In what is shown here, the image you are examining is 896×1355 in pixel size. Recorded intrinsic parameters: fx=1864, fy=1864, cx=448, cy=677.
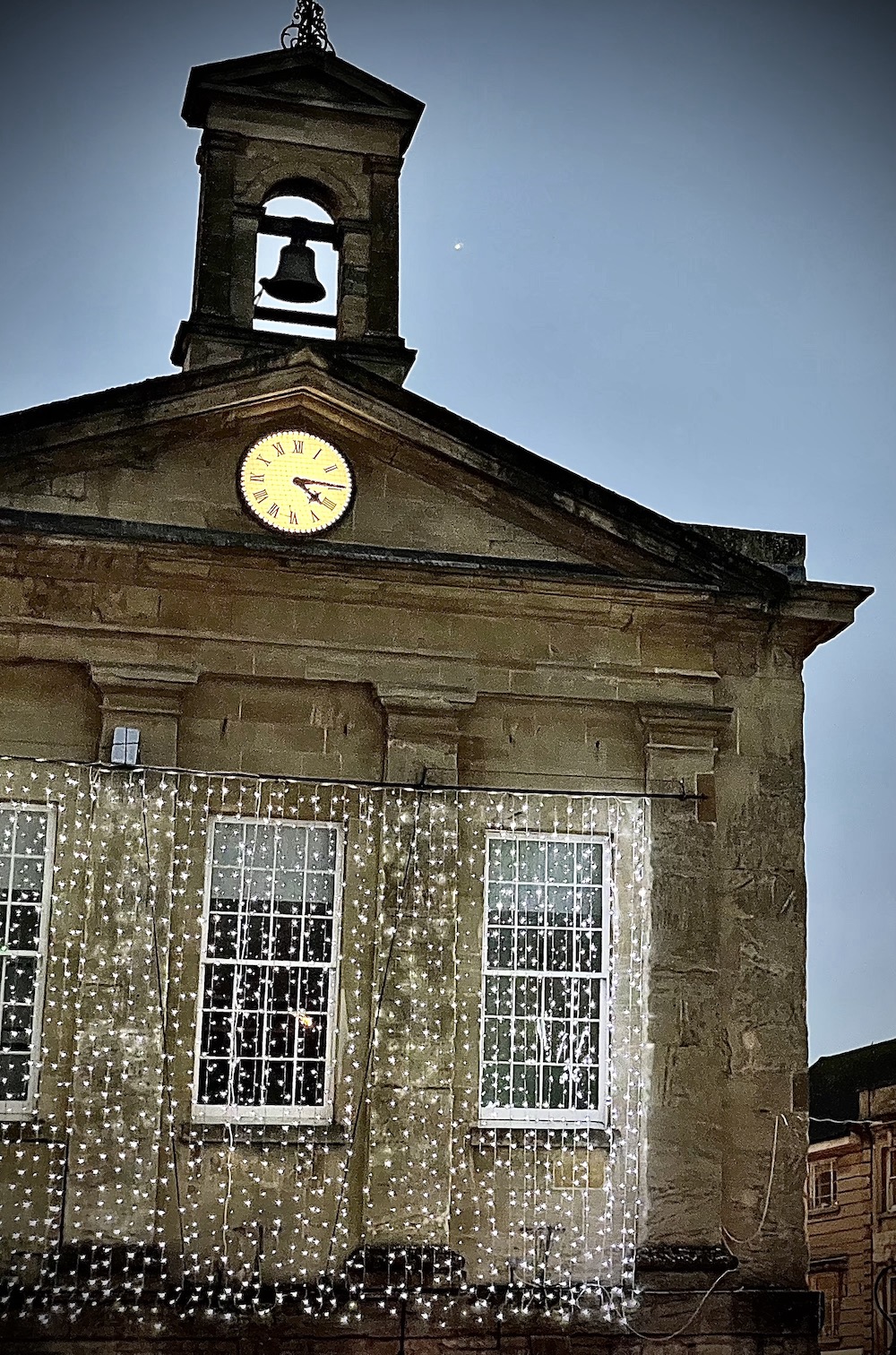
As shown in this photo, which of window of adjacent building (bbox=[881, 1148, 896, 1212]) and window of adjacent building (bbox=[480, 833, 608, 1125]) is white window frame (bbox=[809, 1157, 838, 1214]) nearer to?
window of adjacent building (bbox=[881, 1148, 896, 1212])

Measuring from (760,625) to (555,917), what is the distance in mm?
2894

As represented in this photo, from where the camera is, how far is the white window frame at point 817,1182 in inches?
1022

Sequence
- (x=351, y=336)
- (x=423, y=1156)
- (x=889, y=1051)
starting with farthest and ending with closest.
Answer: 1. (x=889, y=1051)
2. (x=351, y=336)
3. (x=423, y=1156)

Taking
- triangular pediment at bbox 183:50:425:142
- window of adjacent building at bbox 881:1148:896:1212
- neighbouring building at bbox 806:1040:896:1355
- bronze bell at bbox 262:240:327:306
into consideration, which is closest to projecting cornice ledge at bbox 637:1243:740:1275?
bronze bell at bbox 262:240:327:306

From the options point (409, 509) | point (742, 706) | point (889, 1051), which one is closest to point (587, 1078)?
point (742, 706)

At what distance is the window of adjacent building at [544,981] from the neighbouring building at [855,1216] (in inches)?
412

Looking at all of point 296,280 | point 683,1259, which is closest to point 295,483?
point 296,280

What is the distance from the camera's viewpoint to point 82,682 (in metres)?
13.8

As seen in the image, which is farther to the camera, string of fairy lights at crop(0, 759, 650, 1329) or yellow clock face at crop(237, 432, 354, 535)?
yellow clock face at crop(237, 432, 354, 535)

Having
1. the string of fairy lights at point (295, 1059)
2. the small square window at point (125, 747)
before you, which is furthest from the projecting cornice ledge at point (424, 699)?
the small square window at point (125, 747)

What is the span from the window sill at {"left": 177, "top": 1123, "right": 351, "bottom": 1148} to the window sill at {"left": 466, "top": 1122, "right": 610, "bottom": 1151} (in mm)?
1024

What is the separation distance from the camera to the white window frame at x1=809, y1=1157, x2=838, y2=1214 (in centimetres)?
2597

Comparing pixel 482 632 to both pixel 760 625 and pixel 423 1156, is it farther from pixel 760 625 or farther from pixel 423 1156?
pixel 423 1156

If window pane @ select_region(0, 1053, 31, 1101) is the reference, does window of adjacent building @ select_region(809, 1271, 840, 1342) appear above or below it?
below
